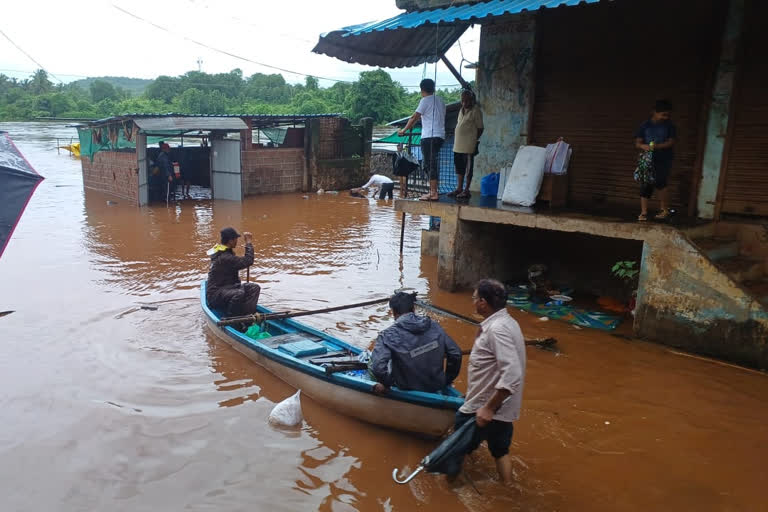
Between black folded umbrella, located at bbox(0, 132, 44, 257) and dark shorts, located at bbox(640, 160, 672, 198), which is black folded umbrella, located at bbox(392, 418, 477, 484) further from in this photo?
dark shorts, located at bbox(640, 160, 672, 198)

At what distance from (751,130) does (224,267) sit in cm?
697

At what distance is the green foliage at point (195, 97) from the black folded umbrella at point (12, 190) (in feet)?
111

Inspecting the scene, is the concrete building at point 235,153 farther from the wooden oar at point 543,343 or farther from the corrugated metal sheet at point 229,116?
the wooden oar at point 543,343

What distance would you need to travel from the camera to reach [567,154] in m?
8.80

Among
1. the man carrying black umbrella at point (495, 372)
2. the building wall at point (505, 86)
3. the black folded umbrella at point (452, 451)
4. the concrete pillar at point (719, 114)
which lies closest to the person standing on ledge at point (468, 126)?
the building wall at point (505, 86)

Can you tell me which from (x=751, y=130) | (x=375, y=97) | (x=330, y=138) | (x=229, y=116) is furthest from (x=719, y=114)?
(x=375, y=97)

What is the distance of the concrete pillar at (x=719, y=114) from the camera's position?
7.55 meters

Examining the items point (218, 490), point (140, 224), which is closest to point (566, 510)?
point (218, 490)

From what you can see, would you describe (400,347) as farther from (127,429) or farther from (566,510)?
(127,429)

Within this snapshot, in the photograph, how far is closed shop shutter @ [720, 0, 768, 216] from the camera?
743cm

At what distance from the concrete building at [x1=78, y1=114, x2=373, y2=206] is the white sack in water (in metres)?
13.7

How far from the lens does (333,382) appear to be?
5.27 m

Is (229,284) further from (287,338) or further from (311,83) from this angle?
(311,83)

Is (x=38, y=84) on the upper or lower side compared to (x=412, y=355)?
upper
